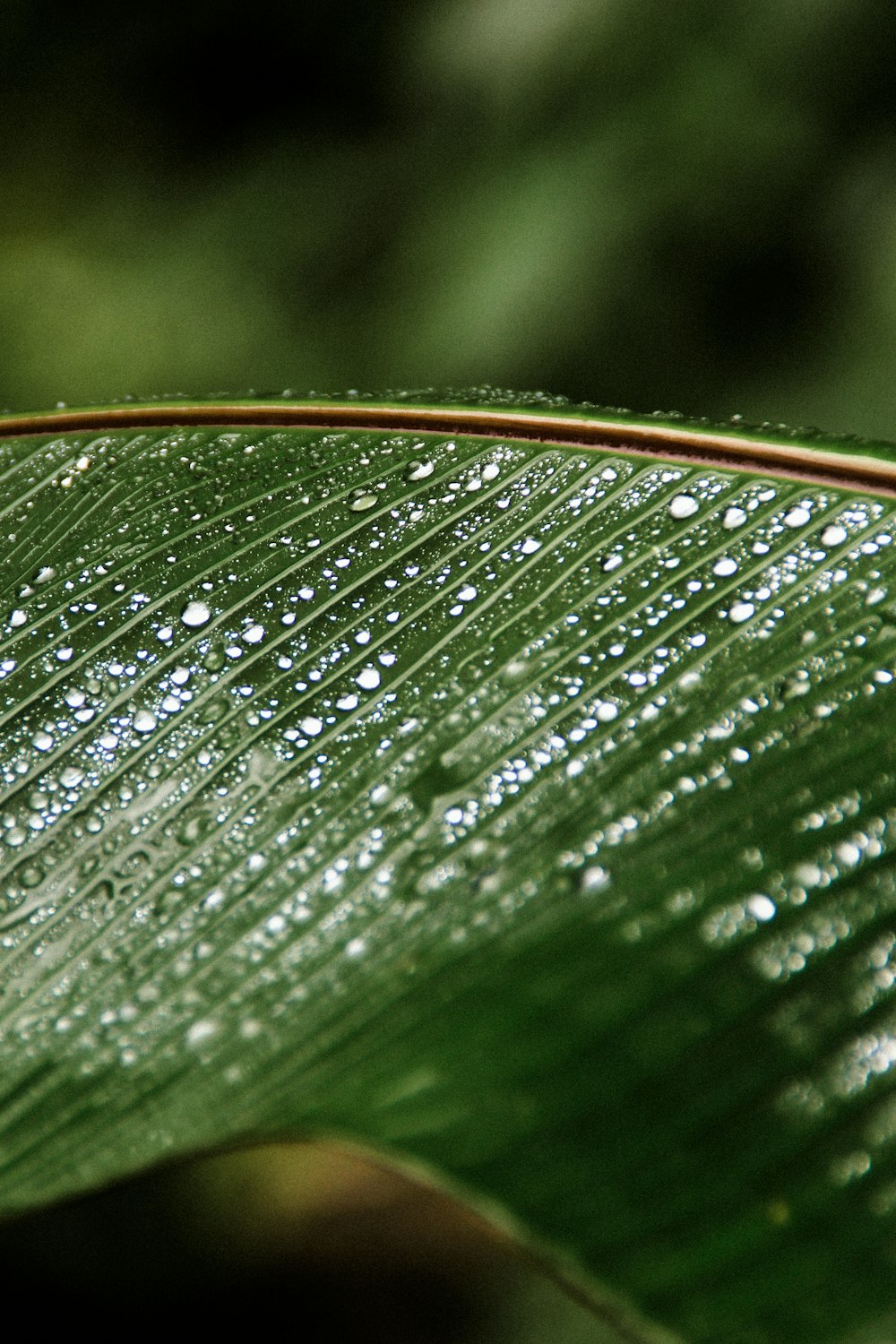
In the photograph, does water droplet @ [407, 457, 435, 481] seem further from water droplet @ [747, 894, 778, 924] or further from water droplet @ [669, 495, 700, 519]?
water droplet @ [747, 894, 778, 924]

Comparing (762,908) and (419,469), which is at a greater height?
(419,469)

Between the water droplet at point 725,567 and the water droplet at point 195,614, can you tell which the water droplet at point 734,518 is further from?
the water droplet at point 195,614

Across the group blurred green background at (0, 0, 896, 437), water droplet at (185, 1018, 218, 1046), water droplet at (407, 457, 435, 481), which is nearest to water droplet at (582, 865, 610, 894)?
water droplet at (185, 1018, 218, 1046)

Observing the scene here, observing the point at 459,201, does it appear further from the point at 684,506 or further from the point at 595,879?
the point at 595,879

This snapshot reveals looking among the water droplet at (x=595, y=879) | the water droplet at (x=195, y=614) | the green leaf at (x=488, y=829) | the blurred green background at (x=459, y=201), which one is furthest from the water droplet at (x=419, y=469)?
the blurred green background at (x=459, y=201)

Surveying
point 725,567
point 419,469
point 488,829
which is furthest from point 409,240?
point 488,829
